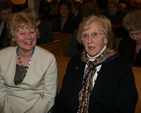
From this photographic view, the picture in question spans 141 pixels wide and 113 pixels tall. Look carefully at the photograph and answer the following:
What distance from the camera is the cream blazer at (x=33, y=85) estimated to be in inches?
103

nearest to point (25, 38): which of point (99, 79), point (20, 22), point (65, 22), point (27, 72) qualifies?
point (20, 22)

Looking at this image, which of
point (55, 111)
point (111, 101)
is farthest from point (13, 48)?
point (111, 101)

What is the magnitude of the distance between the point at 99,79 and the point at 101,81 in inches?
1.0

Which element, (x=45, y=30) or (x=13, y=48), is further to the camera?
(x=45, y=30)

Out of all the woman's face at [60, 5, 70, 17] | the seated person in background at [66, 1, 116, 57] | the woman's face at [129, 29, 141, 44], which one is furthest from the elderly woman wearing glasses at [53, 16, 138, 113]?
the woman's face at [60, 5, 70, 17]

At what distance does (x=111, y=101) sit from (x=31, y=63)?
2.86ft

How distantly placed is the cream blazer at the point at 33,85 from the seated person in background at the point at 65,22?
309cm

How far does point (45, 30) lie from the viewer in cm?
446

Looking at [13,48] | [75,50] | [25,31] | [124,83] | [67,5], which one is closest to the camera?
[124,83]

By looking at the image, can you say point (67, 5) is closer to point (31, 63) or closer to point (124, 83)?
point (31, 63)

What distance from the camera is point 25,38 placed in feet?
8.61

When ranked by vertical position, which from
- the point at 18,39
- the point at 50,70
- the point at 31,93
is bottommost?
the point at 31,93

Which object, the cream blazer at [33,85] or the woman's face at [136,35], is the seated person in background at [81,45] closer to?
the woman's face at [136,35]

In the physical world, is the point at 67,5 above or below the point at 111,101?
above
